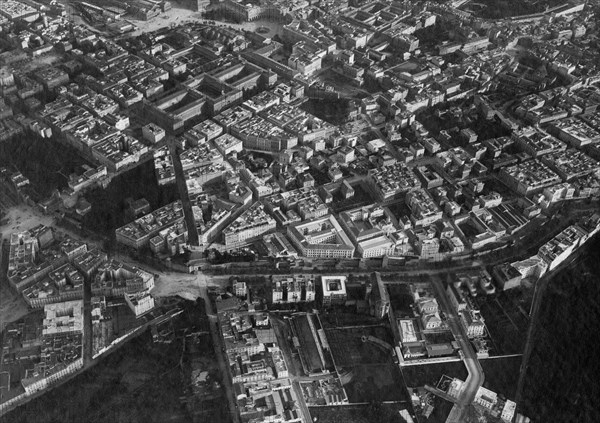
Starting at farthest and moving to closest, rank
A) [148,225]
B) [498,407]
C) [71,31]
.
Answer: [71,31], [148,225], [498,407]

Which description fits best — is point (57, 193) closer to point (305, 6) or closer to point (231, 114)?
point (231, 114)

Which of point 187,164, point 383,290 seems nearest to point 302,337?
point 383,290

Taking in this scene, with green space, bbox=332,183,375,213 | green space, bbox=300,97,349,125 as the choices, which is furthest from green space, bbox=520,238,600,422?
green space, bbox=300,97,349,125

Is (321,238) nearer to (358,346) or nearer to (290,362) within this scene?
(358,346)

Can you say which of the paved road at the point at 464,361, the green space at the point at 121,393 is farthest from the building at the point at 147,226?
the paved road at the point at 464,361

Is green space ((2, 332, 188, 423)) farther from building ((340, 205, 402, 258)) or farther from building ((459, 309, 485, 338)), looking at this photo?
building ((459, 309, 485, 338))

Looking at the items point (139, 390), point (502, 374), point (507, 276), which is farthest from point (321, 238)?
point (139, 390)
